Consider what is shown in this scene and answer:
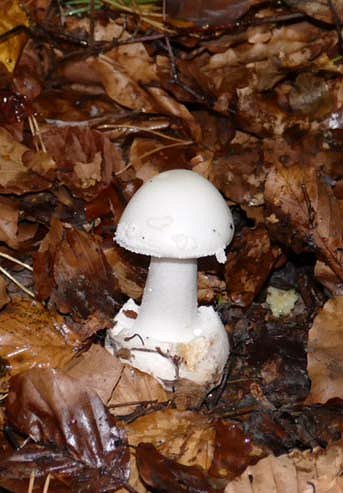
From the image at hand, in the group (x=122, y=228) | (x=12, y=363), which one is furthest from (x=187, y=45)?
(x=12, y=363)

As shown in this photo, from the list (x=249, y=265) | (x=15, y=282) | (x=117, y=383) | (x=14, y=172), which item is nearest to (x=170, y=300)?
(x=117, y=383)

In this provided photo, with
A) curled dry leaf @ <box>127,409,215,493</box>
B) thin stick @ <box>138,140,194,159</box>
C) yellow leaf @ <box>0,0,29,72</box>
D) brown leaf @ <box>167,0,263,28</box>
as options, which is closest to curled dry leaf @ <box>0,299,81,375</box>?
curled dry leaf @ <box>127,409,215,493</box>

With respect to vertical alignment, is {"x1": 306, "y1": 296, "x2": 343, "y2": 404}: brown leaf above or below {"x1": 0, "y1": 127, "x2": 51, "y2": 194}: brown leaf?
below

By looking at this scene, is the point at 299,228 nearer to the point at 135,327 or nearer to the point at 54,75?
the point at 135,327

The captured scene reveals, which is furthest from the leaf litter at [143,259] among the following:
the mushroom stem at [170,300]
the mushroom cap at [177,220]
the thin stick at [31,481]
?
the mushroom cap at [177,220]

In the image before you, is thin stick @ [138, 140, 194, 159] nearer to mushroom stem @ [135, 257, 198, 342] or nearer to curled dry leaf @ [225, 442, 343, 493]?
mushroom stem @ [135, 257, 198, 342]

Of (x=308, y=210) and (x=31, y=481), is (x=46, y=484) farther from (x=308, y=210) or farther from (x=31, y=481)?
(x=308, y=210)
